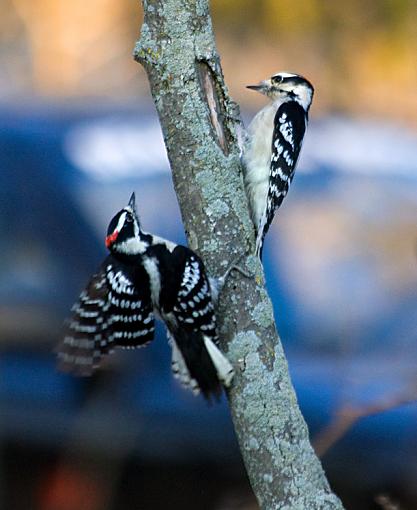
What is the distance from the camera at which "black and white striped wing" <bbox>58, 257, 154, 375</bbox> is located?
3.51m

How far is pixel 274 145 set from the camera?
4.44m

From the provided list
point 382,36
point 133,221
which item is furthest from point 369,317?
point 382,36

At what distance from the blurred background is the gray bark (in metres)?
1.01

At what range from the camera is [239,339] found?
3064 millimetres

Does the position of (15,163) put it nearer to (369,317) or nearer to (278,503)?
(369,317)

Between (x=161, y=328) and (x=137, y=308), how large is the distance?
4.85ft

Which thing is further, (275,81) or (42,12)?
(42,12)

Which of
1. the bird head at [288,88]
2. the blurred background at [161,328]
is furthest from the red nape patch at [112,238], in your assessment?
the bird head at [288,88]

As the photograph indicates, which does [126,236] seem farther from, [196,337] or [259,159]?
[259,159]

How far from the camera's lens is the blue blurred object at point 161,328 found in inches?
185

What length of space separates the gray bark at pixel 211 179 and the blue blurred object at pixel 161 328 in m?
1.17

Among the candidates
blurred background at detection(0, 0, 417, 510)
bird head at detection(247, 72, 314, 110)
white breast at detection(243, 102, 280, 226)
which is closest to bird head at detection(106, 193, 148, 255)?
white breast at detection(243, 102, 280, 226)

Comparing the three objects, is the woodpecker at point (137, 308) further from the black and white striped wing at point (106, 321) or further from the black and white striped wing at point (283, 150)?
the black and white striped wing at point (283, 150)

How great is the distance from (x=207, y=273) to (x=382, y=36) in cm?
864
